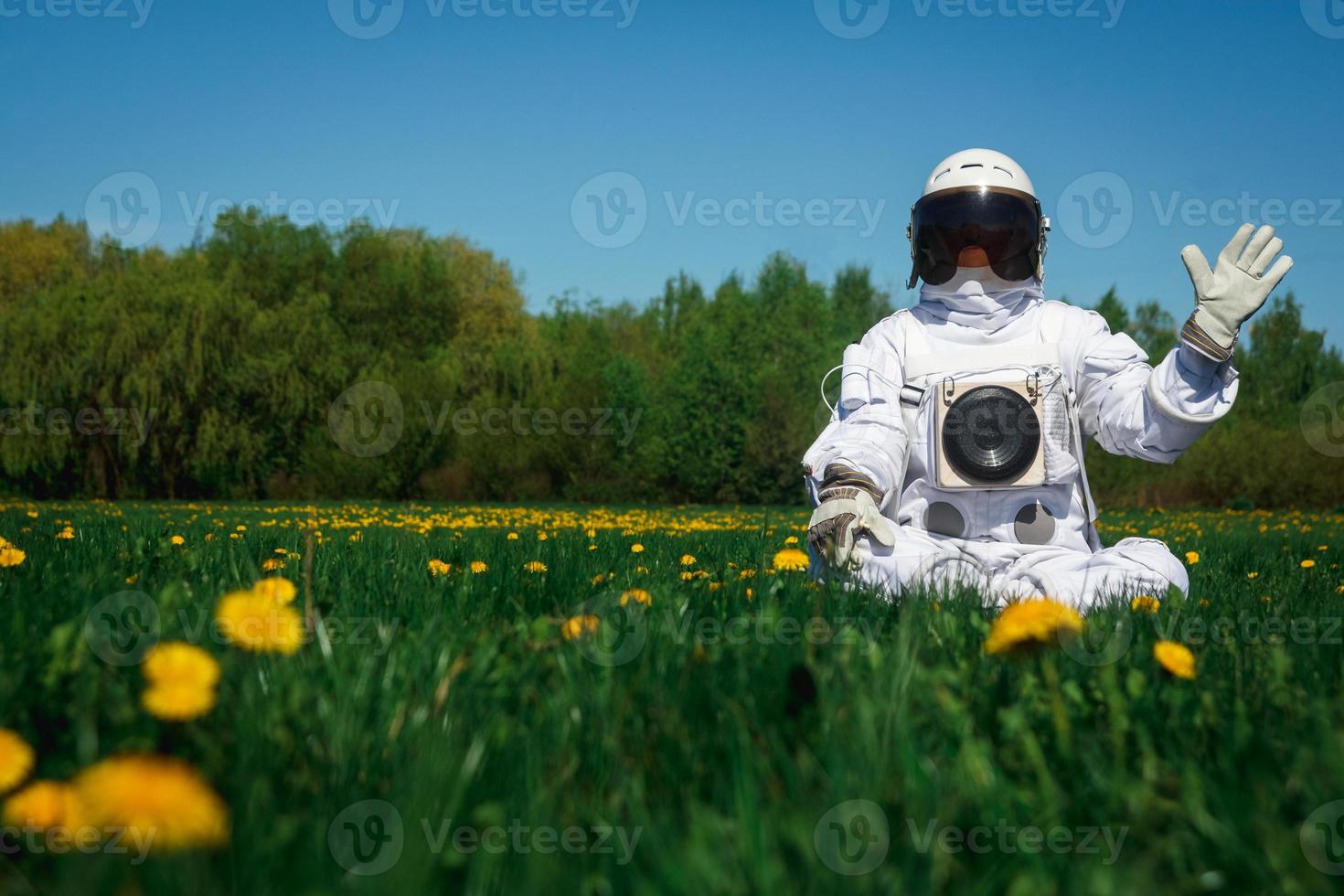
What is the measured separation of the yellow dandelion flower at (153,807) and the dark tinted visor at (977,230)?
177 inches

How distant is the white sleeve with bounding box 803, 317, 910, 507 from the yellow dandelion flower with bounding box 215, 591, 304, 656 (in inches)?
120

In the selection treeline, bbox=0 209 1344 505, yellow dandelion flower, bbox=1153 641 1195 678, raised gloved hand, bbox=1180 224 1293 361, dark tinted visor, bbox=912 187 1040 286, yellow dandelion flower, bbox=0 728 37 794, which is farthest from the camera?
treeline, bbox=0 209 1344 505

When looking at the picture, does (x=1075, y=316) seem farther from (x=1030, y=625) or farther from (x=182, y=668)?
(x=182, y=668)

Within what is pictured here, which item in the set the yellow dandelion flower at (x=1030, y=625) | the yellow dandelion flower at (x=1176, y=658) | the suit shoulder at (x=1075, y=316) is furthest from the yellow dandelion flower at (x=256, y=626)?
the suit shoulder at (x=1075, y=316)

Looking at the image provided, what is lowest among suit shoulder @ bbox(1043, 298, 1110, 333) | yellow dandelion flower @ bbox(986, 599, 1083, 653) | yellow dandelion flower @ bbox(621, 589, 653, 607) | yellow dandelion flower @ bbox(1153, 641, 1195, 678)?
yellow dandelion flower @ bbox(621, 589, 653, 607)

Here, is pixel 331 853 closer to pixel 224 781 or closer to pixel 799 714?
pixel 224 781

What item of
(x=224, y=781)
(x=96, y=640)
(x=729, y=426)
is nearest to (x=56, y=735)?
(x=96, y=640)

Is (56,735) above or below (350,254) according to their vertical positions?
below

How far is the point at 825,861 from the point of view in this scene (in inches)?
47.9

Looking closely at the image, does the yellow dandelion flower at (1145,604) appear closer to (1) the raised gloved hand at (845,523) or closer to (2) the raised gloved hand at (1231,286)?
(1) the raised gloved hand at (845,523)

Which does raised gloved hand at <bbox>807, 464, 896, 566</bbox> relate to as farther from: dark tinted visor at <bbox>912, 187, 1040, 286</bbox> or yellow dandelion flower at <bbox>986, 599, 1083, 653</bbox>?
yellow dandelion flower at <bbox>986, 599, 1083, 653</bbox>

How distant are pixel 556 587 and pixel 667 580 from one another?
2.10 feet

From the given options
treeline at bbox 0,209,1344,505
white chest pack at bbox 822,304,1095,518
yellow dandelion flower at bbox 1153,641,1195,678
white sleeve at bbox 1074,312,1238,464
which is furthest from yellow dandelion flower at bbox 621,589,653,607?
treeline at bbox 0,209,1344,505

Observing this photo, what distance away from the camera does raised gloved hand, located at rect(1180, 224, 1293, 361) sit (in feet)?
13.6
